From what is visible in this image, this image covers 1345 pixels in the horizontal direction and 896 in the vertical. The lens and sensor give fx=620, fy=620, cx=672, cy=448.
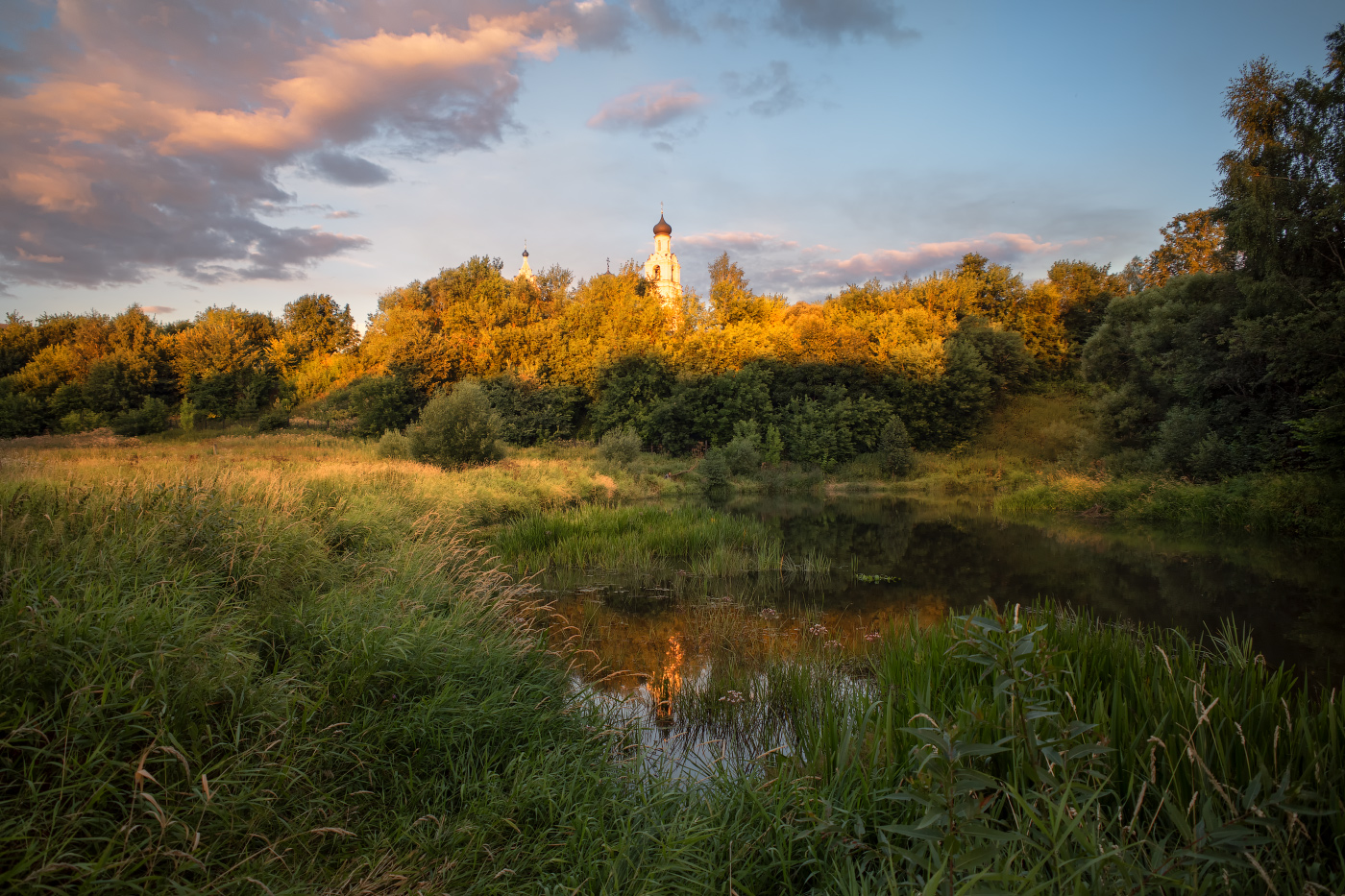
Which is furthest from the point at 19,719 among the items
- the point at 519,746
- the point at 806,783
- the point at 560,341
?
the point at 560,341

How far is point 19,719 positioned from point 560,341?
1445 inches

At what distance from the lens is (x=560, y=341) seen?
37.8 meters

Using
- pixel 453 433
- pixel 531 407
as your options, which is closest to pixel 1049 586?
pixel 453 433

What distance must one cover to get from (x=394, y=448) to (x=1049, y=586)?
18.7 meters

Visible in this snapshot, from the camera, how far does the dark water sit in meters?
6.91

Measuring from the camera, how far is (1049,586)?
9367 millimetres

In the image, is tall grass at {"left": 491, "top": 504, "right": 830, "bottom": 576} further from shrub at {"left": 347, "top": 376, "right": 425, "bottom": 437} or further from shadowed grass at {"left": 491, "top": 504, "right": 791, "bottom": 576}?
shrub at {"left": 347, "top": 376, "right": 425, "bottom": 437}

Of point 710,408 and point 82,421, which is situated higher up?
point 82,421

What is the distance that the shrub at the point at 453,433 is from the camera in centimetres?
1920

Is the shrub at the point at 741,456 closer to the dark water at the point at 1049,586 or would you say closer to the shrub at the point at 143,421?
the dark water at the point at 1049,586

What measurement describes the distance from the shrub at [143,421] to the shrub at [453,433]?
15.9m

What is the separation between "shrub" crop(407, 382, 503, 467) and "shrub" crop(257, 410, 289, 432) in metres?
16.5

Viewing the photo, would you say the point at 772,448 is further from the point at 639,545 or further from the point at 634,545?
the point at 634,545

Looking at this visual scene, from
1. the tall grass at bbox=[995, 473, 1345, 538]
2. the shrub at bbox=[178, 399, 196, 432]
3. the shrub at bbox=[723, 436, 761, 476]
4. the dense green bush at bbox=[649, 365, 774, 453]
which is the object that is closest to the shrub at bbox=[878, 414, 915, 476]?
the dense green bush at bbox=[649, 365, 774, 453]
